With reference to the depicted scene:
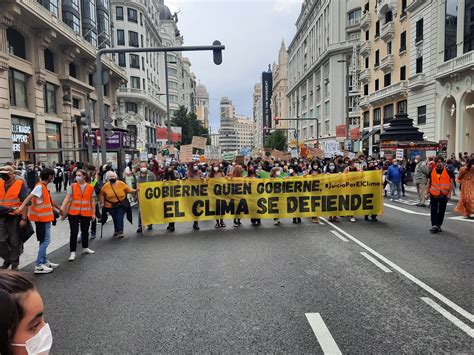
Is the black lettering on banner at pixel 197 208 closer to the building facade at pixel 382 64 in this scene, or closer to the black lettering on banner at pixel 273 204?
the black lettering on banner at pixel 273 204

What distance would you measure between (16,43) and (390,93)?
3238cm

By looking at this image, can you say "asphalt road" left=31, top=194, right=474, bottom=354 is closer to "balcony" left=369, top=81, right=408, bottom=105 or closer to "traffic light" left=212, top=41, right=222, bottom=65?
"traffic light" left=212, top=41, right=222, bottom=65

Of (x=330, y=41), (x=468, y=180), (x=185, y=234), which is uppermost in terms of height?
(x=330, y=41)

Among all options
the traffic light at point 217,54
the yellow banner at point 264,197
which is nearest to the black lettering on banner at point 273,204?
the yellow banner at point 264,197

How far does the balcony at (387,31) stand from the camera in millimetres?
38562

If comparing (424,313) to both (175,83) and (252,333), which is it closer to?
(252,333)

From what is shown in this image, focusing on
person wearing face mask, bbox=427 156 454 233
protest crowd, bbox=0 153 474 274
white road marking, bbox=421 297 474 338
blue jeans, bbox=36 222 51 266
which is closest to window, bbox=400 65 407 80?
protest crowd, bbox=0 153 474 274

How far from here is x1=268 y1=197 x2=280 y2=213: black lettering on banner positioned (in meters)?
11.0

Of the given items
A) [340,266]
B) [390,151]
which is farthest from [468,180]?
[390,151]

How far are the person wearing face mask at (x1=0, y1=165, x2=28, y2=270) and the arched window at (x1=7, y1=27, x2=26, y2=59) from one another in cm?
2057

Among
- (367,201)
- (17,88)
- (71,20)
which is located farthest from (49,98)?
(367,201)

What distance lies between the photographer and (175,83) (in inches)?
3501

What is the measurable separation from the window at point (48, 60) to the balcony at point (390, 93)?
3026 cm

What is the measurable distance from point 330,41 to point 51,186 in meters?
51.8
